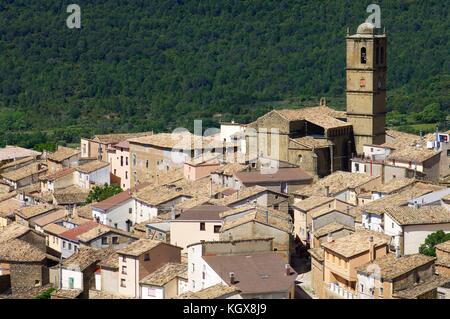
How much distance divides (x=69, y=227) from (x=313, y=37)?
235 feet

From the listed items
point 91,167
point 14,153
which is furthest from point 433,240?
point 14,153

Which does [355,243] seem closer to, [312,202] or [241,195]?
[312,202]

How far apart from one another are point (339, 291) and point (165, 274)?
11.5 feet

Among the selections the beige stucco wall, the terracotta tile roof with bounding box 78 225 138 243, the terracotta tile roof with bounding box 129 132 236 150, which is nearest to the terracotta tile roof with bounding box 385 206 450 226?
the beige stucco wall

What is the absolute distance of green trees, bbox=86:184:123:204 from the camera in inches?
1515

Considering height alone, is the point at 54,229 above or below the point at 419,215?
below

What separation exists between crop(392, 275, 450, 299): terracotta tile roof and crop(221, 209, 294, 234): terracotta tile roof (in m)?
5.02

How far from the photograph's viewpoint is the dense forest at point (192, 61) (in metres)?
81.6

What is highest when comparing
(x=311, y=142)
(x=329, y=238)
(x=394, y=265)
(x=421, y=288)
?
(x=311, y=142)

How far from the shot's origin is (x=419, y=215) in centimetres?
2872

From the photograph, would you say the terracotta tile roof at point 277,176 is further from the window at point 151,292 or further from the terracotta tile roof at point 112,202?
the window at point 151,292

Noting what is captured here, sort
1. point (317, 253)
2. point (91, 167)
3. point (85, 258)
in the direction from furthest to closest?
point (91, 167) → point (85, 258) → point (317, 253)

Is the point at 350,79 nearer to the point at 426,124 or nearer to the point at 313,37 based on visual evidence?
the point at 426,124

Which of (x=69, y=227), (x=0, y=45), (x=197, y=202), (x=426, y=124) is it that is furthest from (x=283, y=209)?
(x=0, y=45)
